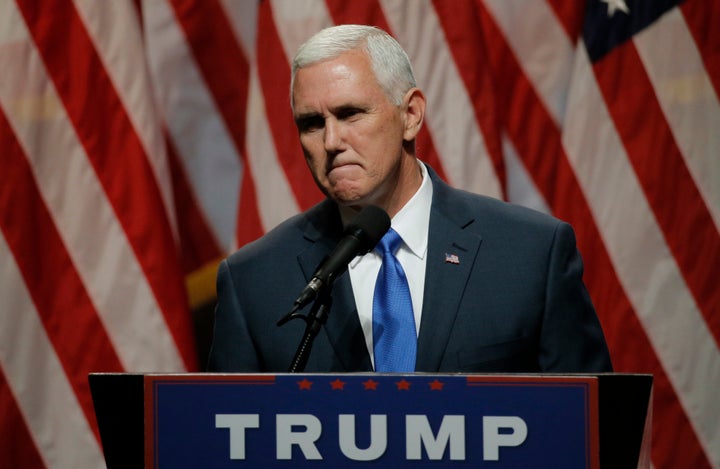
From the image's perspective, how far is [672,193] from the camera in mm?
2725

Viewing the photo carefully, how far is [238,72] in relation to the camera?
323 cm

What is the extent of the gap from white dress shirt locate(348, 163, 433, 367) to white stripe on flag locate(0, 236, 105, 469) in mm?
1325

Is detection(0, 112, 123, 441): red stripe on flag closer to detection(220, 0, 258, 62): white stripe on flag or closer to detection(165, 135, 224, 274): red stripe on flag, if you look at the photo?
detection(165, 135, 224, 274): red stripe on flag

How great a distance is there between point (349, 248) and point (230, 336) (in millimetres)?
497

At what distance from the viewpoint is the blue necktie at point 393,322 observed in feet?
Result: 5.63

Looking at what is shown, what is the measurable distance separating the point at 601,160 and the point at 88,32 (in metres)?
1.45

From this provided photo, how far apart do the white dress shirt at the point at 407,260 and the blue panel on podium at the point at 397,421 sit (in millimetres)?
486

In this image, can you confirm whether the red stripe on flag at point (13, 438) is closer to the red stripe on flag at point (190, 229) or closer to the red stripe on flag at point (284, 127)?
the red stripe on flag at point (190, 229)

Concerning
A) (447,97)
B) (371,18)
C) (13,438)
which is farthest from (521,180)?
(13,438)

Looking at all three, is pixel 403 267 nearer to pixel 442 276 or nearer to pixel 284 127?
pixel 442 276

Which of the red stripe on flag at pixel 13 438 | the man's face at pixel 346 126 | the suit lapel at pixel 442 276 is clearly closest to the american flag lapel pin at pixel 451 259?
the suit lapel at pixel 442 276

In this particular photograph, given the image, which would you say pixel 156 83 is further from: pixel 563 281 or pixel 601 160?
pixel 563 281

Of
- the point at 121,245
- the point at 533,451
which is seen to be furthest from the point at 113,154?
the point at 533,451

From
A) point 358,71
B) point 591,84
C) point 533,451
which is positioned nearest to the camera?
point 533,451
